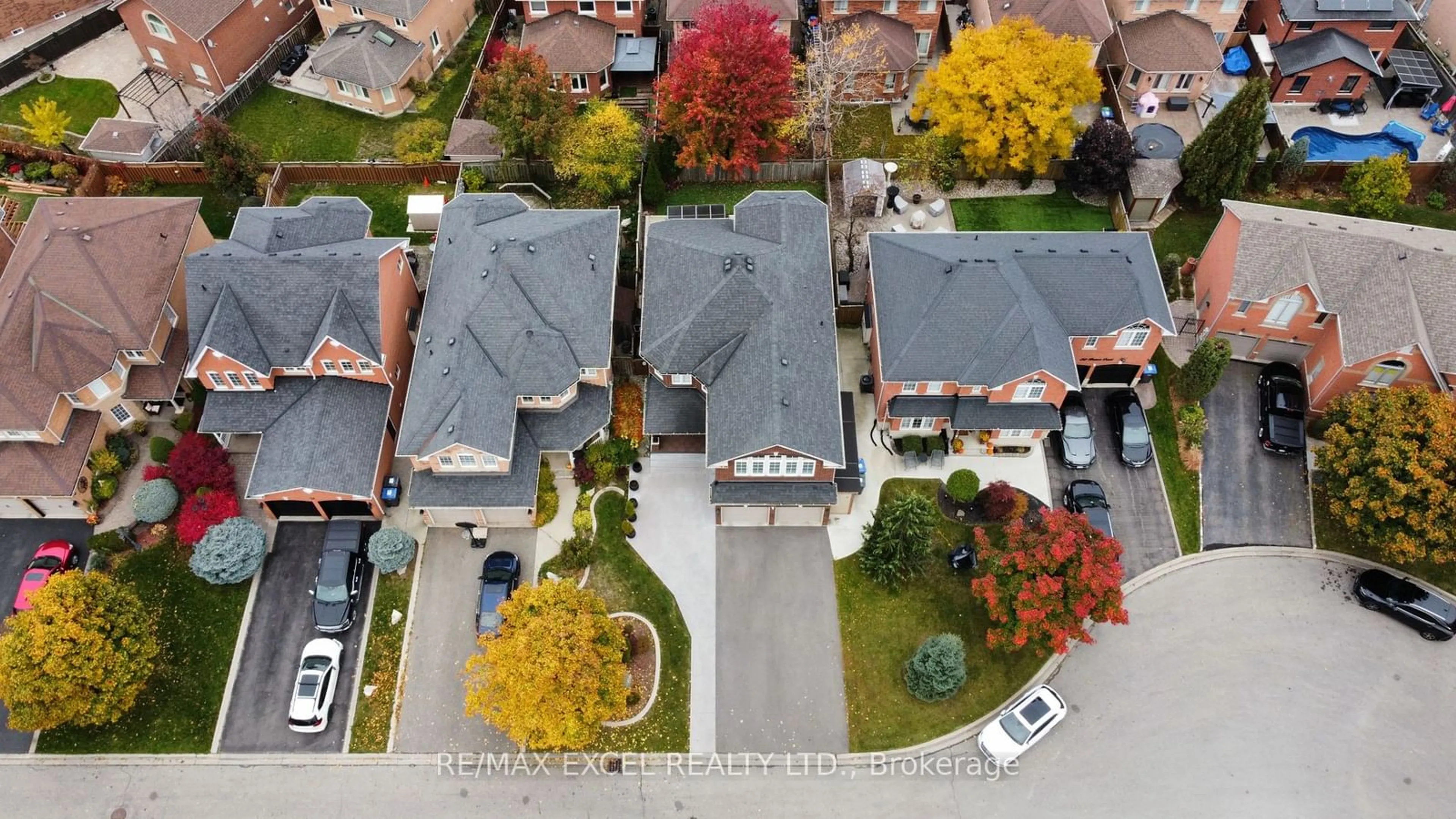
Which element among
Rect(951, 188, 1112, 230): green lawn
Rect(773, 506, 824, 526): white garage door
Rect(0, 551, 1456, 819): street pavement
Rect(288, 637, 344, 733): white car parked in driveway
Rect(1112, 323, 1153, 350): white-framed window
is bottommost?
Rect(0, 551, 1456, 819): street pavement

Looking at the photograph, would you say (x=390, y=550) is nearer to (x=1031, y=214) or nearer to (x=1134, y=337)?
(x=1134, y=337)

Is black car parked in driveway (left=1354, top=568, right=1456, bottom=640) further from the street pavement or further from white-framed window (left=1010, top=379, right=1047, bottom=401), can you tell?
white-framed window (left=1010, top=379, right=1047, bottom=401)

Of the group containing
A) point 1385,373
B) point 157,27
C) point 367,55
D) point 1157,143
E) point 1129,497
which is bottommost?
point 1129,497

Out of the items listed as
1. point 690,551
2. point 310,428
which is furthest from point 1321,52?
point 310,428

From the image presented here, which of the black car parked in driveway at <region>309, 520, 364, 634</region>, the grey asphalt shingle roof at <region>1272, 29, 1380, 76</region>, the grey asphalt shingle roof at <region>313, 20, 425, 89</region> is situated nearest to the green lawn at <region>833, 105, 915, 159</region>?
the grey asphalt shingle roof at <region>1272, 29, 1380, 76</region>

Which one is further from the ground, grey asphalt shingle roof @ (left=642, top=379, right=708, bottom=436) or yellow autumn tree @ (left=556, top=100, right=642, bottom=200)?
yellow autumn tree @ (left=556, top=100, right=642, bottom=200)

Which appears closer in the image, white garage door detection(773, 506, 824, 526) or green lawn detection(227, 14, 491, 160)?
white garage door detection(773, 506, 824, 526)

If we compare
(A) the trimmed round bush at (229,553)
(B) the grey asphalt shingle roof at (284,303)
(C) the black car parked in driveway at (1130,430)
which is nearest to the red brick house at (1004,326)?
(C) the black car parked in driveway at (1130,430)
